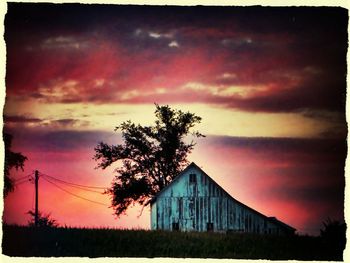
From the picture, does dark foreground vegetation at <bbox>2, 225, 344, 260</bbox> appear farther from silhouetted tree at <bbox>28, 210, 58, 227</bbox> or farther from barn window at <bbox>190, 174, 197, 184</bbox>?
barn window at <bbox>190, 174, 197, 184</bbox>

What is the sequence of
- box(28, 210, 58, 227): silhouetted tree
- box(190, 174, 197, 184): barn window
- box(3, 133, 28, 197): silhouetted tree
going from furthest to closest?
box(190, 174, 197, 184): barn window
box(28, 210, 58, 227): silhouetted tree
box(3, 133, 28, 197): silhouetted tree

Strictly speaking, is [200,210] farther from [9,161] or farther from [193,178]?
[9,161]

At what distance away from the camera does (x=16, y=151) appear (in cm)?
2528

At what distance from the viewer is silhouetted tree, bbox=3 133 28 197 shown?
81.1ft

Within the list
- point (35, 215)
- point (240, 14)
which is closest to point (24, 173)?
point (35, 215)

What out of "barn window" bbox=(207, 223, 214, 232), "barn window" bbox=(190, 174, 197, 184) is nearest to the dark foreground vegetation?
"barn window" bbox=(207, 223, 214, 232)

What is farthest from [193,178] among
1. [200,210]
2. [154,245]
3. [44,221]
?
[154,245]

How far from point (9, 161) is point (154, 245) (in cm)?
485

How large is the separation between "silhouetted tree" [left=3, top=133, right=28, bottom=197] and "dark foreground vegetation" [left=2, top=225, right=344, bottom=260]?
4.00ft

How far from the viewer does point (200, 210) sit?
32.5 meters

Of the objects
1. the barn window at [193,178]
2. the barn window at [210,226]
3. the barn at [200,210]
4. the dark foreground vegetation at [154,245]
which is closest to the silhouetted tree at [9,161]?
the dark foreground vegetation at [154,245]

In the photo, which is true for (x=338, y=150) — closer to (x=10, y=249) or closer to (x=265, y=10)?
(x=265, y=10)

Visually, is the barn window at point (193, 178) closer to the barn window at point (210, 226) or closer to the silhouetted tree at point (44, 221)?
the barn window at point (210, 226)

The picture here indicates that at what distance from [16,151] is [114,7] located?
5059 millimetres
